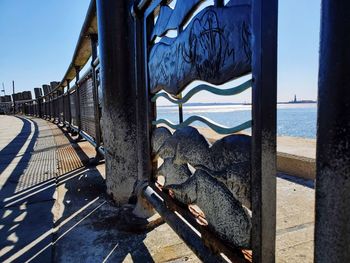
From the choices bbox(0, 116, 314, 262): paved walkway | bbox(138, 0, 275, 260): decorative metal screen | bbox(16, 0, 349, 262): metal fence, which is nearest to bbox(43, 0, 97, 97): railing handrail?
bbox(16, 0, 349, 262): metal fence

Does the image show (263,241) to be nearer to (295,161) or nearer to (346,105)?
(346,105)

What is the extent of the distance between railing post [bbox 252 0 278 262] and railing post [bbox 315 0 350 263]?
229 mm

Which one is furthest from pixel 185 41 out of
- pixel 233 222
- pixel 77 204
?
pixel 77 204

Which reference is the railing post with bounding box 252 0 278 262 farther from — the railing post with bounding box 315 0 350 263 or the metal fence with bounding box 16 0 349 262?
the railing post with bounding box 315 0 350 263

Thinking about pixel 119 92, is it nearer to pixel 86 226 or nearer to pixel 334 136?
pixel 86 226

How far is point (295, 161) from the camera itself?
348cm

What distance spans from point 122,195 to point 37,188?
112 centimetres

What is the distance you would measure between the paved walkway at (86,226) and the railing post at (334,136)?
3.29 ft

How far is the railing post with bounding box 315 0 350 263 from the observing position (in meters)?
0.72

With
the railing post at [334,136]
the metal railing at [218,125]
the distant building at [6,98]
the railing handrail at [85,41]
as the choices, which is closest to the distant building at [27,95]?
the distant building at [6,98]

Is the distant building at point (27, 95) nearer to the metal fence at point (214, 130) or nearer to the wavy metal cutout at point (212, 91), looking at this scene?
the metal fence at point (214, 130)

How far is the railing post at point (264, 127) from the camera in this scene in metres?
0.98

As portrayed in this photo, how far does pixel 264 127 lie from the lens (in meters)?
1.03

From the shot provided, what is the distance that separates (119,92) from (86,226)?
3.77 feet
